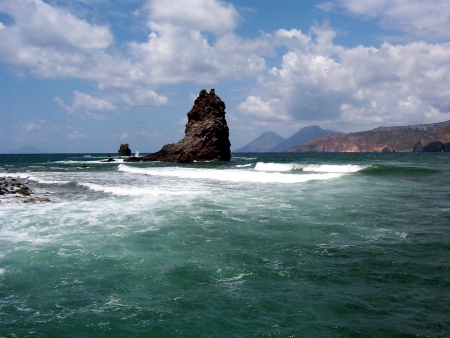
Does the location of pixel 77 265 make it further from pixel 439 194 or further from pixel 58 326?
pixel 439 194

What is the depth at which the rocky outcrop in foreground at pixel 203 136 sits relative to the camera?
65250mm

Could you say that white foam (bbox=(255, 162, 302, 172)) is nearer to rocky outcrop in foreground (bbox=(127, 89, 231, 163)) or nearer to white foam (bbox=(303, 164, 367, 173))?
white foam (bbox=(303, 164, 367, 173))

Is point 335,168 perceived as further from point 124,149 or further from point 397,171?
point 124,149

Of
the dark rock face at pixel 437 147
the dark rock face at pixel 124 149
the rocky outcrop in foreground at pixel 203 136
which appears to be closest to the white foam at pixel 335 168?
the rocky outcrop in foreground at pixel 203 136

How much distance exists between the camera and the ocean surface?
17.6 feet

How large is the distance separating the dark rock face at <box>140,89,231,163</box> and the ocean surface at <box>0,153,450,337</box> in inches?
1998

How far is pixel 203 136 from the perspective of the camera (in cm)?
6569

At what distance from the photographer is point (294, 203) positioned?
1617 centimetres

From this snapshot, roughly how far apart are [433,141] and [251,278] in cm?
19740

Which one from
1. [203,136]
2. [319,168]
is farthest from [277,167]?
[203,136]

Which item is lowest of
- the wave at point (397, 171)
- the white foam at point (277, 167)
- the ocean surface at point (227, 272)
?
the ocean surface at point (227, 272)

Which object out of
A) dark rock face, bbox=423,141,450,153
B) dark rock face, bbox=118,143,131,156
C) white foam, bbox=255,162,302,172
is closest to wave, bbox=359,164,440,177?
white foam, bbox=255,162,302,172

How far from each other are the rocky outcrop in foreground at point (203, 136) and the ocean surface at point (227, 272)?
50.7 m

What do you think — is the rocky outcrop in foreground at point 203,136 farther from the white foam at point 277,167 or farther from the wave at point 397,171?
the wave at point 397,171
